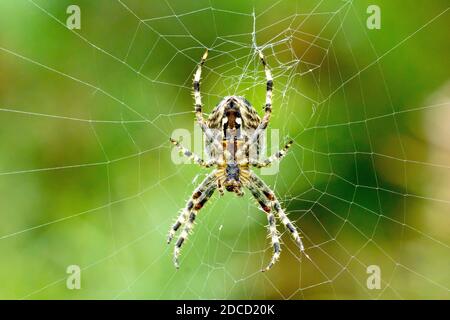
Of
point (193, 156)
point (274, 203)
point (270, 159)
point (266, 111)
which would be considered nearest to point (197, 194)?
point (193, 156)

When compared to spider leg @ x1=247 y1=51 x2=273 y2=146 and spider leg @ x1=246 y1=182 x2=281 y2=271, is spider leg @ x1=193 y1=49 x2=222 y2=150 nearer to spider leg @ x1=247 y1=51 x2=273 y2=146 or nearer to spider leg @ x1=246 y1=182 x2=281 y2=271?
spider leg @ x1=247 y1=51 x2=273 y2=146

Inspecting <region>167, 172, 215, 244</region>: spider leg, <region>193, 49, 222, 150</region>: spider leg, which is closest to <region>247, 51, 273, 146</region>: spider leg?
<region>193, 49, 222, 150</region>: spider leg

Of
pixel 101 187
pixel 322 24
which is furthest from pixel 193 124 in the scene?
pixel 322 24

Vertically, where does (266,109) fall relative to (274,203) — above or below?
above

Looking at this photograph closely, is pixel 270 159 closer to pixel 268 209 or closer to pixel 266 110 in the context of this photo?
pixel 266 110

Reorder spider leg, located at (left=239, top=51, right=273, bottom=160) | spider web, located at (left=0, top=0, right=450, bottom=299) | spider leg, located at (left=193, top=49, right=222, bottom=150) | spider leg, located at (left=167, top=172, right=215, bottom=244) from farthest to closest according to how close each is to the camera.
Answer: spider web, located at (left=0, top=0, right=450, bottom=299)
spider leg, located at (left=167, top=172, right=215, bottom=244)
spider leg, located at (left=193, top=49, right=222, bottom=150)
spider leg, located at (left=239, top=51, right=273, bottom=160)

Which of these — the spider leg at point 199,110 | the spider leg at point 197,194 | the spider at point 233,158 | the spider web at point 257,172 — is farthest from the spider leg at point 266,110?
the spider leg at point 197,194
